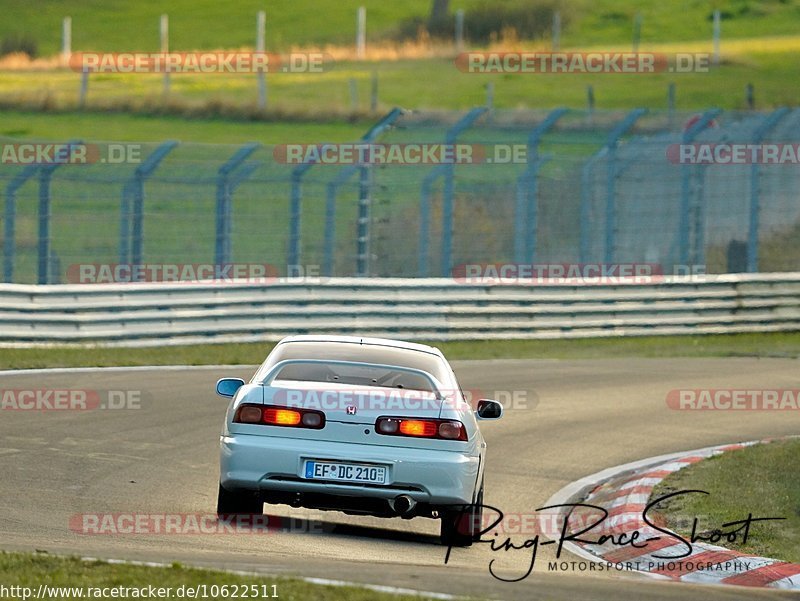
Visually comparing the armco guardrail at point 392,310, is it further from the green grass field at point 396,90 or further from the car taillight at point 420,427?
the green grass field at point 396,90

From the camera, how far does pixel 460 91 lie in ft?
183

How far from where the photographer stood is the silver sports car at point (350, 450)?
9820 millimetres

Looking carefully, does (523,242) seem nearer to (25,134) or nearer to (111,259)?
(111,259)

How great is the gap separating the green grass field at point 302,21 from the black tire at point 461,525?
59.5 m

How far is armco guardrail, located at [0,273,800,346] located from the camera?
1953 cm

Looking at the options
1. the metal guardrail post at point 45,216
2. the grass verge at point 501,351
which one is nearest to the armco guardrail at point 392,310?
the grass verge at point 501,351

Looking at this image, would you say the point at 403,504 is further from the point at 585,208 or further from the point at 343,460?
the point at 585,208

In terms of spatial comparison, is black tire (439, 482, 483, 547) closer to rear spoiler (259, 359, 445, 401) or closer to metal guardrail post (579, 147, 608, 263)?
rear spoiler (259, 359, 445, 401)

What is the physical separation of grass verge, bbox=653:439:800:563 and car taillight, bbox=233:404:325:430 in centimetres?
261

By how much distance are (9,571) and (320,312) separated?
44.1 feet

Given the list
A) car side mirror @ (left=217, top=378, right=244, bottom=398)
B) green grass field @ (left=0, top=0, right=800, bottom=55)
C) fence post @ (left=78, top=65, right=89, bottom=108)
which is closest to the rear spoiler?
car side mirror @ (left=217, top=378, right=244, bottom=398)

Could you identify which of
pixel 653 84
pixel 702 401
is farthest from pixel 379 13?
pixel 702 401

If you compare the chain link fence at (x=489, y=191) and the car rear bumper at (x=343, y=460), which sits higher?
the chain link fence at (x=489, y=191)

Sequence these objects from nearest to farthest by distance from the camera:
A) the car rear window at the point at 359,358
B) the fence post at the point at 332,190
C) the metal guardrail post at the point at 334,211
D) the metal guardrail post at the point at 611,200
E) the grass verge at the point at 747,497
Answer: the car rear window at the point at 359,358 < the grass verge at the point at 747,497 < the metal guardrail post at the point at 334,211 < the fence post at the point at 332,190 < the metal guardrail post at the point at 611,200
